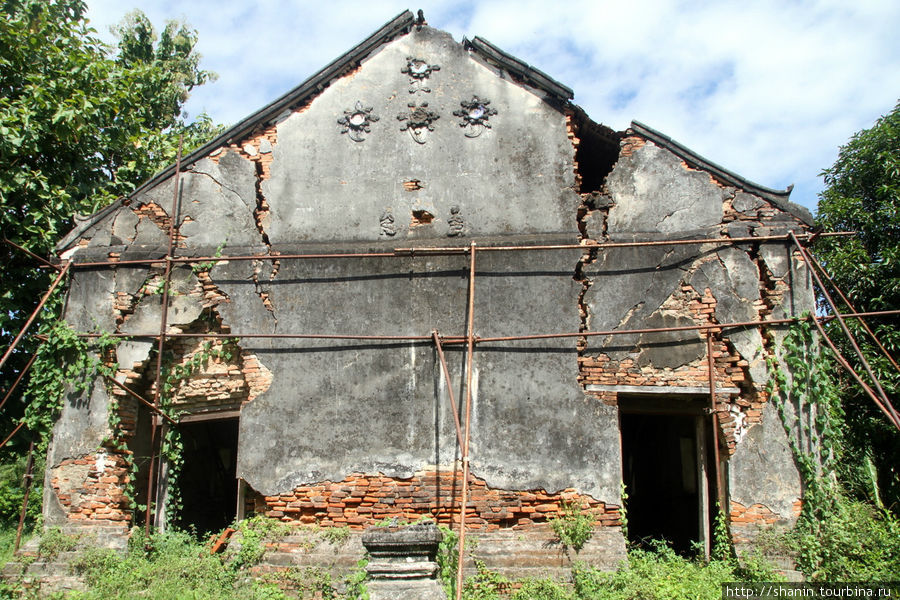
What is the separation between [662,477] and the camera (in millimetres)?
10367

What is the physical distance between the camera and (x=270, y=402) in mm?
7605

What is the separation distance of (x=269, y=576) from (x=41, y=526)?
2.50 m

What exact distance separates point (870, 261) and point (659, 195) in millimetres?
5995

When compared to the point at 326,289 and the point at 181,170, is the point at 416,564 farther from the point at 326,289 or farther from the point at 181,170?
the point at 181,170

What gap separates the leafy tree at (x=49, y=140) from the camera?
8.80 metres

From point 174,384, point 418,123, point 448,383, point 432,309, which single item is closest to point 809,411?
point 448,383

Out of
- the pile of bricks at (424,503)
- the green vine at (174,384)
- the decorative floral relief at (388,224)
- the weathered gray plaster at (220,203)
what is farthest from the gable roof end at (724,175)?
the green vine at (174,384)

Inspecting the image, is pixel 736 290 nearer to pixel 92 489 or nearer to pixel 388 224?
pixel 388 224

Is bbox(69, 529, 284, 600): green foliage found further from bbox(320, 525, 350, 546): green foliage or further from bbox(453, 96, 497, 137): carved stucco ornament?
bbox(453, 96, 497, 137): carved stucco ornament

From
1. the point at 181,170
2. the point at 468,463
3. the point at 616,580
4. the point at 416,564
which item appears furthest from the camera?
the point at 181,170

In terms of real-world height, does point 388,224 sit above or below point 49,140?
below

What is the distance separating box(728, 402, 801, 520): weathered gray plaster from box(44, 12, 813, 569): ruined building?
2 cm

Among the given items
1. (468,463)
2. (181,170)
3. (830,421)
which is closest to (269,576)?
(468,463)

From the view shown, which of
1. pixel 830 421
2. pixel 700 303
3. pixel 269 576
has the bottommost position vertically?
pixel 269 576
